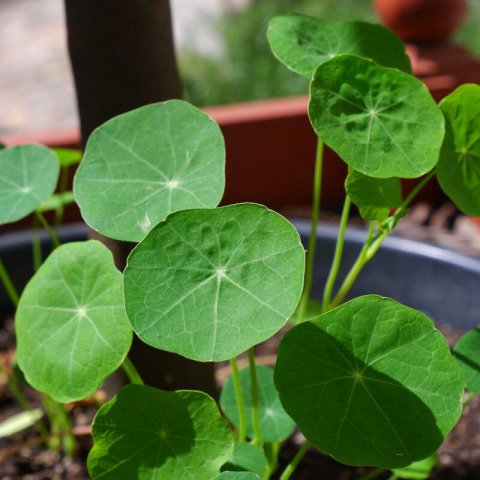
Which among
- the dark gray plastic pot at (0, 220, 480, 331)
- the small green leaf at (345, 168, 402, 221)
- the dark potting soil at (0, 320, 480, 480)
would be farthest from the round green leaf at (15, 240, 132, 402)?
the dark gray plastic pot at (0, 220, 480, 331)

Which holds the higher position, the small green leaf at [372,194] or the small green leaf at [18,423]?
the small green leaf at [372,194]

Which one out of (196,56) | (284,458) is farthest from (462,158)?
(196,56)

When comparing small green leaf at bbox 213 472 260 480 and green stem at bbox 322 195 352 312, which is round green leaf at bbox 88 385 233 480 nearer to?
small green leaf at bbox 213 472 260 480

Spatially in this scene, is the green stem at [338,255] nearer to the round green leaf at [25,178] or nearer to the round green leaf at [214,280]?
the round green leaf at [214,280]

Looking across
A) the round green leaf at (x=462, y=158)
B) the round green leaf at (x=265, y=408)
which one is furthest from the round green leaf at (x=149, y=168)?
the round green leaf at (x=265, y=408)

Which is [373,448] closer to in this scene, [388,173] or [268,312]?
[268,312]

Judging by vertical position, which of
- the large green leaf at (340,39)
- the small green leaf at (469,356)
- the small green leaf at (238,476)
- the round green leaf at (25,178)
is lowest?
the small green leaf at (469,356)

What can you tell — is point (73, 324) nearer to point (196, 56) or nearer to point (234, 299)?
point (234, 299)
